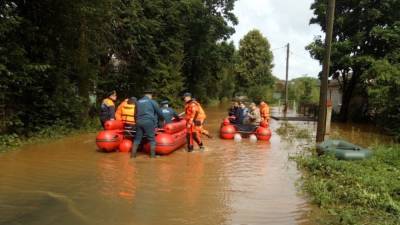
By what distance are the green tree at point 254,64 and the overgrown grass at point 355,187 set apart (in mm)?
56158

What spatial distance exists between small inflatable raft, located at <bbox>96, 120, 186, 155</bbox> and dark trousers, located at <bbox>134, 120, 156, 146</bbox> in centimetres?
33

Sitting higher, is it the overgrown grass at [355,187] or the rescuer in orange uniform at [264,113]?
the rescuer in orange uniform at [264,113]

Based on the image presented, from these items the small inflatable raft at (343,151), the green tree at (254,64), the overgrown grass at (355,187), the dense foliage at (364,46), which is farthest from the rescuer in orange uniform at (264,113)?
the green tree at (254,64)

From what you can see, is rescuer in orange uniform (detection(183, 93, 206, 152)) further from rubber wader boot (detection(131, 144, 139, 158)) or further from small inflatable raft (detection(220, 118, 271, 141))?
small inflatable raft (detection(220, 118, 271, 141))

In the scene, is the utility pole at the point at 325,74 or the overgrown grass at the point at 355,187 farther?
the utility pole at the point at 325,74

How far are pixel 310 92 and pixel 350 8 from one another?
22.7 m

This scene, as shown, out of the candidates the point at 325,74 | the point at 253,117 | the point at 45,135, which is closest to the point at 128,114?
the point at 45,135

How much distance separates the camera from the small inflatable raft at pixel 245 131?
16.2m

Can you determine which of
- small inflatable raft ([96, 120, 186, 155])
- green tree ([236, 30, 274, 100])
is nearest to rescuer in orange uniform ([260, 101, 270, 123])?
small inflatable raft ([96, 120, 186, 155])

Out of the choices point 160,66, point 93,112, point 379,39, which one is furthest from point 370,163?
point 160,66

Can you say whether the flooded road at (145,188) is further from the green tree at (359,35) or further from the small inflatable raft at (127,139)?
the green tree at (359,35)

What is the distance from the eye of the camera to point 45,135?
48.2 ft

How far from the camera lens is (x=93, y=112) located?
20.1 metres

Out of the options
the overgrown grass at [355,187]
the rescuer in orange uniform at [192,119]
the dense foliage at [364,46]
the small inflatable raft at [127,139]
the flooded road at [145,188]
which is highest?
the dense foliage at [364,46]
